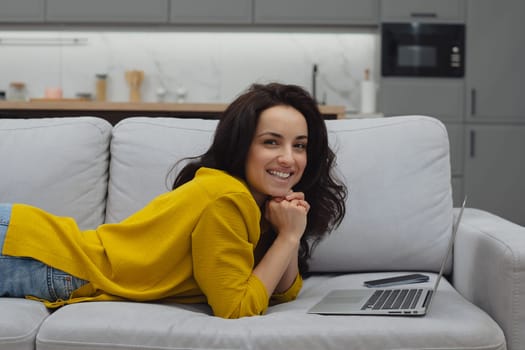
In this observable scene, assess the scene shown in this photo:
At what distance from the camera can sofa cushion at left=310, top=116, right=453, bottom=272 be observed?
1.98 metres

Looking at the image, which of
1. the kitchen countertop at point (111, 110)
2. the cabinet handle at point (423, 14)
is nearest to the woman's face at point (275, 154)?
the kitchen countertop at point (111, 110)

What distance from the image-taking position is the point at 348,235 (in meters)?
1.98

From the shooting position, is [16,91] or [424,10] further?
[16,91]

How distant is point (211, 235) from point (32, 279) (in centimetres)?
47

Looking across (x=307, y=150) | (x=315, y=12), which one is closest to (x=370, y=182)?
(x=307, y=150)

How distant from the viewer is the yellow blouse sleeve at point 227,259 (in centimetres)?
154

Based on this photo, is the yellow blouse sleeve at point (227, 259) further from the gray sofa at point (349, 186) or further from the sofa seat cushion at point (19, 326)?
the sofa seat cushion at point (19, 326)

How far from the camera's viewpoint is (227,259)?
154 centimetres

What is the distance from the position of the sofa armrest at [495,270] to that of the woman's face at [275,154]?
484 mm

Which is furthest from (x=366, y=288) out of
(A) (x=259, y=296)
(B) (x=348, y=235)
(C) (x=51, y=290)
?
(C) (x=51, y=290)

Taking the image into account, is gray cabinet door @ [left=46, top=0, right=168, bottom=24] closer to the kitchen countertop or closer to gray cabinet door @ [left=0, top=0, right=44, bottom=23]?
gray cabinet door @ [left=0, top=0, right=44, bottom=23]

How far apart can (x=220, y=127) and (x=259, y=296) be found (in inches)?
17.0

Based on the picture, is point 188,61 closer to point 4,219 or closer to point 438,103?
point 438,103

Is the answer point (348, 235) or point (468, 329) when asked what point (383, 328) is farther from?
point (348, 235)
